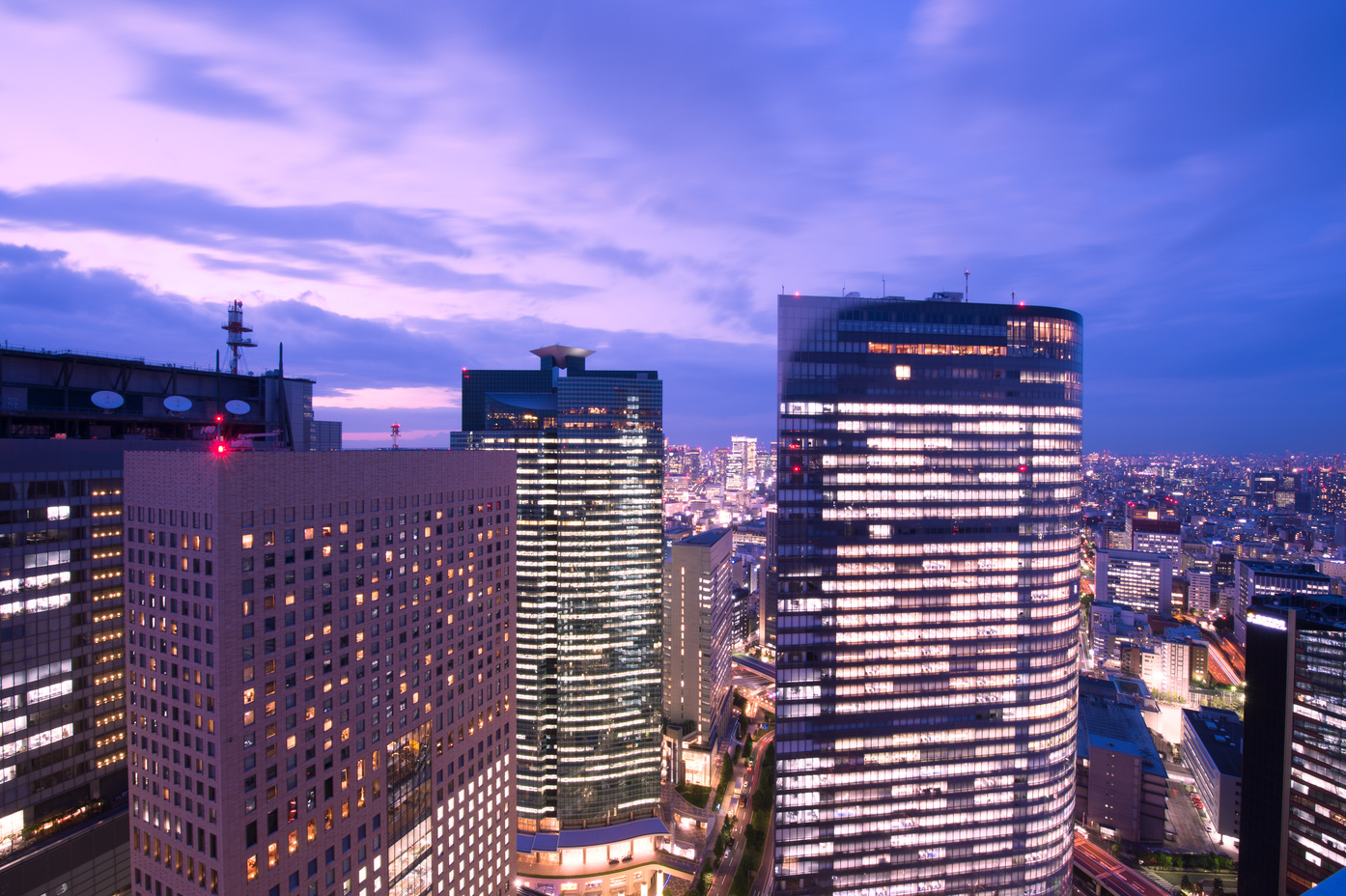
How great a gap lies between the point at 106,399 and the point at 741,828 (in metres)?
137

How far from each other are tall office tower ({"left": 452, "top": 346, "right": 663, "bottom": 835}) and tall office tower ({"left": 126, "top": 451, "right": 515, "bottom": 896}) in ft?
167

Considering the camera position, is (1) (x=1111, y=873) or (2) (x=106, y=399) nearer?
(2) (x=106, y=399)

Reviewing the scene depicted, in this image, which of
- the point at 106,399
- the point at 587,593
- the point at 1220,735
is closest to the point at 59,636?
the point at 106,399

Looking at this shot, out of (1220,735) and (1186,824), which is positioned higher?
(1220,735)

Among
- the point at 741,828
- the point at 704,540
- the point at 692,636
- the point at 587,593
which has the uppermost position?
the point at 704,540

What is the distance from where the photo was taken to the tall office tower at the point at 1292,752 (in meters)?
91.6

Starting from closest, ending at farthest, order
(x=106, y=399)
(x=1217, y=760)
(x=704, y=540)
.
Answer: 1. (x=106, y=399)
2. (x=1217, y=760)
3. (x=704, y=540)

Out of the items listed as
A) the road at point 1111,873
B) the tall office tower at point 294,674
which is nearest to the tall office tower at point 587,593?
the tall office tower at point 294,674

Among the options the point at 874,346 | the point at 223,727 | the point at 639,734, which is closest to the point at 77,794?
the point at 223,727

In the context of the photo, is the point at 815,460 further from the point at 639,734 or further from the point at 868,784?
the point at 639,734

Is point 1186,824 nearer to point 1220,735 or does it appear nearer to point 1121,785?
point 1220,735

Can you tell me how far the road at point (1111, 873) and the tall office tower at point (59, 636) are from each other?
504 feet

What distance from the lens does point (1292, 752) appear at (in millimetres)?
95875

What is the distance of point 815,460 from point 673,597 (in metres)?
81.4
